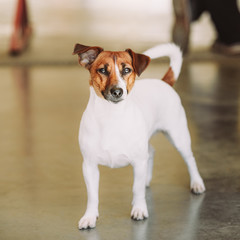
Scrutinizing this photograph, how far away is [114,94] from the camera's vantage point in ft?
7.72

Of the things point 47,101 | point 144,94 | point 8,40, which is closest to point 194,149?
point 144,94

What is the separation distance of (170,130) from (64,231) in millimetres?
712

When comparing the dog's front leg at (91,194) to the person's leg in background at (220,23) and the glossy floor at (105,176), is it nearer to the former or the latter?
the glossy floor at (105,176)

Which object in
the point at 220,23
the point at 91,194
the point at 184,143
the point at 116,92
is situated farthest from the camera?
the point at 220,23

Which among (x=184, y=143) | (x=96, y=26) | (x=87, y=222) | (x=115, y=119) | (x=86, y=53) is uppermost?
(x=86, y=53)

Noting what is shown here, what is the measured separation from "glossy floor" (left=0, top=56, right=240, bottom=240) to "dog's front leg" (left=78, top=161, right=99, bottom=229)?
5 cm

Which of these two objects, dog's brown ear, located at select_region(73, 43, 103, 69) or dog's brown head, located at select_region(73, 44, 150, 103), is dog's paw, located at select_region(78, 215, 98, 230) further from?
dog's brown ear, located at select_region(73, 43, 103, 69)

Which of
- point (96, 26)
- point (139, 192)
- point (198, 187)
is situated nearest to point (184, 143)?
point (198, 187)

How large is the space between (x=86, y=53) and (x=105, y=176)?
3.24 ft

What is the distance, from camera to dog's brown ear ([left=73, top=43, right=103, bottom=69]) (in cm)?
245

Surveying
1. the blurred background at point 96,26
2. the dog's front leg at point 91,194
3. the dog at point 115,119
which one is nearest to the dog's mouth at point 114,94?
the dog at point 115,119

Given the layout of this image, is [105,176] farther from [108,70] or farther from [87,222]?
[108,70]

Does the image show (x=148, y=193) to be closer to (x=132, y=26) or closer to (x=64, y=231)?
(x=64, y=231)

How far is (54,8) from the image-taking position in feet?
34.8
